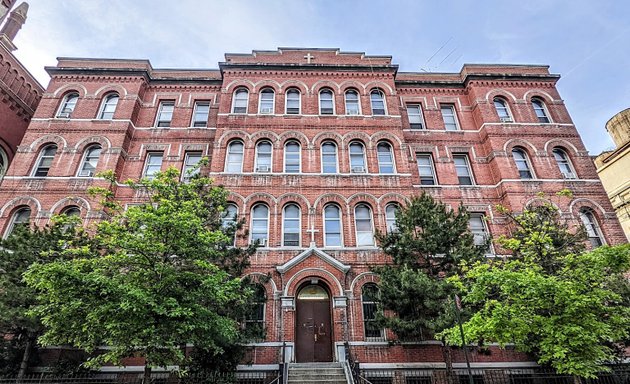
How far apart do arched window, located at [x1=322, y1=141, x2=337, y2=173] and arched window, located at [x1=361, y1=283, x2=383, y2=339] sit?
5971 millimetres

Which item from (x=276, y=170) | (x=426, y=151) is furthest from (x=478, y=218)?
(x=276, y=170)

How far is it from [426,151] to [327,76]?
7.09 m

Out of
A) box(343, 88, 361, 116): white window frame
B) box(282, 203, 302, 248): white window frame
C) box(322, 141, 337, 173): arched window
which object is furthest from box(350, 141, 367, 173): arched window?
box(282, 203, 302, 248): white window frame

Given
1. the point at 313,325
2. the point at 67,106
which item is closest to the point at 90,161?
the point at 67,106

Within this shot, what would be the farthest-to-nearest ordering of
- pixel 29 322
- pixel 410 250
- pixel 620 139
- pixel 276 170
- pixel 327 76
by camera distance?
pixel 620 139 → pixel 327 76 → pixel 276 170 → pixel 410 250 → pixel 29 322

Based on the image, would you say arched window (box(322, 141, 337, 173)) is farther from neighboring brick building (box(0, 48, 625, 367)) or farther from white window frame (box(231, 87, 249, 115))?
white window frame (box(231, 87, 249, 115))

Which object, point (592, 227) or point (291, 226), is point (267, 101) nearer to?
point (291, 226)

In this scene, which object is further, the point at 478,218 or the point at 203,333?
the point at 478,218

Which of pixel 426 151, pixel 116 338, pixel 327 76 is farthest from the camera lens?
pixel 327 76

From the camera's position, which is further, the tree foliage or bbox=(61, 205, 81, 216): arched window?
bbox=(61, 205, 81, 216): arched window

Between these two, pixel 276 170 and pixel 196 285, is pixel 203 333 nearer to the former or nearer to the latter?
pixel 196 285

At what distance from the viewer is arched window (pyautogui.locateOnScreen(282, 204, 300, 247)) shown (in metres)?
15.2

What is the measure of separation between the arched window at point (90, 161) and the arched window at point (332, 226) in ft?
38.4

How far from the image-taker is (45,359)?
1261 cm
